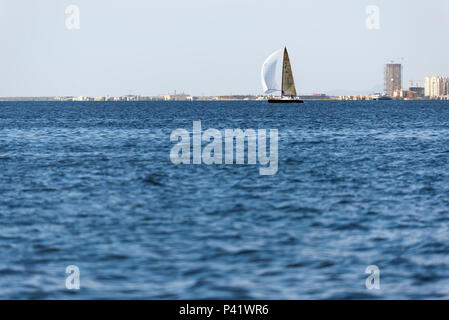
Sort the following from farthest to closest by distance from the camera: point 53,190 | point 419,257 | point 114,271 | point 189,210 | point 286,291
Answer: point 53,190, point 189,210, point 419,257, point 114,271, point 286,291

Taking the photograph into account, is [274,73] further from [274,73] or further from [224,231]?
[224,231]

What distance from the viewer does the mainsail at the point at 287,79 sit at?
7165 inches

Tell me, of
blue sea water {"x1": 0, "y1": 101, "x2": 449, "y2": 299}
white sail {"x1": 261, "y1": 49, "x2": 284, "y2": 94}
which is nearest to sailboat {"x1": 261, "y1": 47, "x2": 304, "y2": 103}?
white sail {"x1": 261, "y1": 49, "x2": 284, "y2": 94}

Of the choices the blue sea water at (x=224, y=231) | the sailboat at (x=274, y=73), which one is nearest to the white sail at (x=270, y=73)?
the sailboat at (x=274, y=73)

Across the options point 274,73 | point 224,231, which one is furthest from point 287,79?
point 224,231

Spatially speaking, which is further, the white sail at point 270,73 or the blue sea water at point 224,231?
the white sail at point 270,73

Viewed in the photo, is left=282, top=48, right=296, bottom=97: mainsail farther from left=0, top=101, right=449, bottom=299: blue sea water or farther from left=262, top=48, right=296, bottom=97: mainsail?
left=0, top=101, right=449, bottom=299: blue sea water

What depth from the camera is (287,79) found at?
185125mm

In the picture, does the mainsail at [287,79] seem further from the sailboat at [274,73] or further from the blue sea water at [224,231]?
the blue sea water at [224,231]

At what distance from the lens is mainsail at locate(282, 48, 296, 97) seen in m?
182
